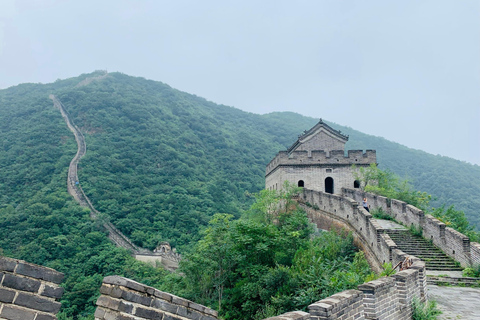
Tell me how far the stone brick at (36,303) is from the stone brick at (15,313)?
32 millimetres

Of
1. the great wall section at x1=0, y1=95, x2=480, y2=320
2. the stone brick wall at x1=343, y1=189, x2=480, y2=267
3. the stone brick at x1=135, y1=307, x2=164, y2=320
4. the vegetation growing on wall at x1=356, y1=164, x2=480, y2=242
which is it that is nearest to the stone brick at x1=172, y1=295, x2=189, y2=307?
the great wall section at x1=0, y1=95, x2=480, y2=320

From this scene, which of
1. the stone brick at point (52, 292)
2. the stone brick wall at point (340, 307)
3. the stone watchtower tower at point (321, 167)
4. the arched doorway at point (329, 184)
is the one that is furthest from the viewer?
the arched doorway at point (329, 184)

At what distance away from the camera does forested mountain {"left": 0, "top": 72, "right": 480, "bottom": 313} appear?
3709cm

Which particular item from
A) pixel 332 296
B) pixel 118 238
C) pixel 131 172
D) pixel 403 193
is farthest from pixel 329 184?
pixel 131 172

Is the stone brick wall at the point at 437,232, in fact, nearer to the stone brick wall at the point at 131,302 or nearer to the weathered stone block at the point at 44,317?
the stone brick wall at the point at 131,302

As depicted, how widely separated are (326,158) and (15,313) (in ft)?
68.9

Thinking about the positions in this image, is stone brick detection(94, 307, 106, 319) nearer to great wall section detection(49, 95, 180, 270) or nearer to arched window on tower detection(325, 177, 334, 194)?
arched window on tower detection(325, 177, 334, 194)

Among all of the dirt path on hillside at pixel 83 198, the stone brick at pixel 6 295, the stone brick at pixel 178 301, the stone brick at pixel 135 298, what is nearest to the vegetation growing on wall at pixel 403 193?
the stone brick at pixel 178 301

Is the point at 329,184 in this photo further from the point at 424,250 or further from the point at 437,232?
the point at 424,250

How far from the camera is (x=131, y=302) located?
8.61 ft

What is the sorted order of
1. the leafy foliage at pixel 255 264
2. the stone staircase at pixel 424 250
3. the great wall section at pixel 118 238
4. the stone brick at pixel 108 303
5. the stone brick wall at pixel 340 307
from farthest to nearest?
the great wall section at pixel 118 238, the leafy foliage at pixel 255 264, the stone staircase at pixel 424 250, the stone brick wall at pixel 340 307, the stone brick at pixel 108 303

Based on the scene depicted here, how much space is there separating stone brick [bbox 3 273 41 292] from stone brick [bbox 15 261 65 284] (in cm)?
3

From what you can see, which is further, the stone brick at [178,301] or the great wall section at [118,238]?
the great wall section at [118,238]

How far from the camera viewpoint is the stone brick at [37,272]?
230 cm
